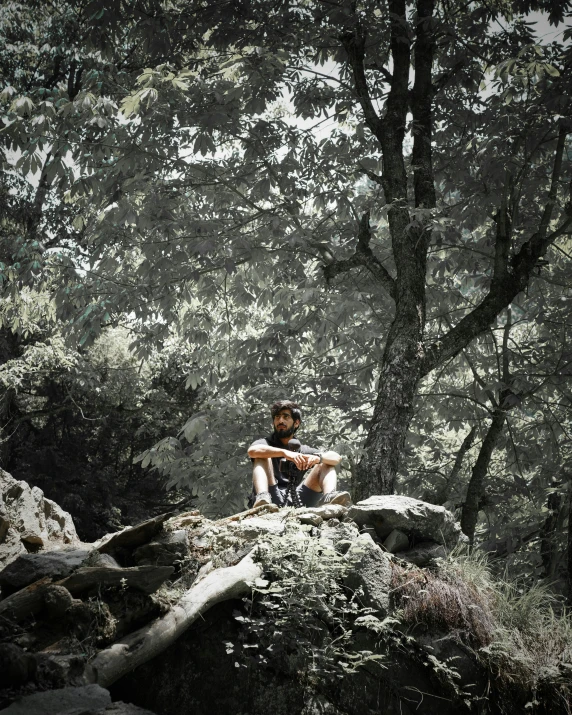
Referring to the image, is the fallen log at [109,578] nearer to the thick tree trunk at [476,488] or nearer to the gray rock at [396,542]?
the gray rock at [396,542]

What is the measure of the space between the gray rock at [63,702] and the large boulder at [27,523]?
1527mm

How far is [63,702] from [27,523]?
7.12 ft

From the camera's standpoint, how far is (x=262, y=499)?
Answer: 5.12 m

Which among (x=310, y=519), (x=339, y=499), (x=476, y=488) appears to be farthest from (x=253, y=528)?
(x=476, y=488)

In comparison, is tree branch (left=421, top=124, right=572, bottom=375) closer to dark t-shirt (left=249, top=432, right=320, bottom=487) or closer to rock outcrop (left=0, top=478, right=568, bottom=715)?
dark t-shirt (left=249, top=432, right=320, bottom=487)

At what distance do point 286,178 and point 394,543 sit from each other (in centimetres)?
463

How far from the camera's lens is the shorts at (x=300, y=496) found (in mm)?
5559

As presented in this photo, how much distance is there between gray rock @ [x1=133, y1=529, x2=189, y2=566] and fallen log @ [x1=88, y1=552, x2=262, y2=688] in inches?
9.9

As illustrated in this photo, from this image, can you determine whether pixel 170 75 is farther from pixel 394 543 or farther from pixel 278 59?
pixel 394 543

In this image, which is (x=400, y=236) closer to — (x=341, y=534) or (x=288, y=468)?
(x=288, y=468)

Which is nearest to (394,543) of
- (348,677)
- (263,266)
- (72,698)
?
(348,677)

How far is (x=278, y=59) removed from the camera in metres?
6.06

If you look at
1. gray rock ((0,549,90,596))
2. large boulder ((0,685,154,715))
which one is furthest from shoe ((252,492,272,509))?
large boulder ((0,685,154,715))

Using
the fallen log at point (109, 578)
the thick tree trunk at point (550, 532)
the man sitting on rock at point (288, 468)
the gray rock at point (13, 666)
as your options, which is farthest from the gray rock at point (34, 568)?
the thick tree trunk at point (550, 532)
